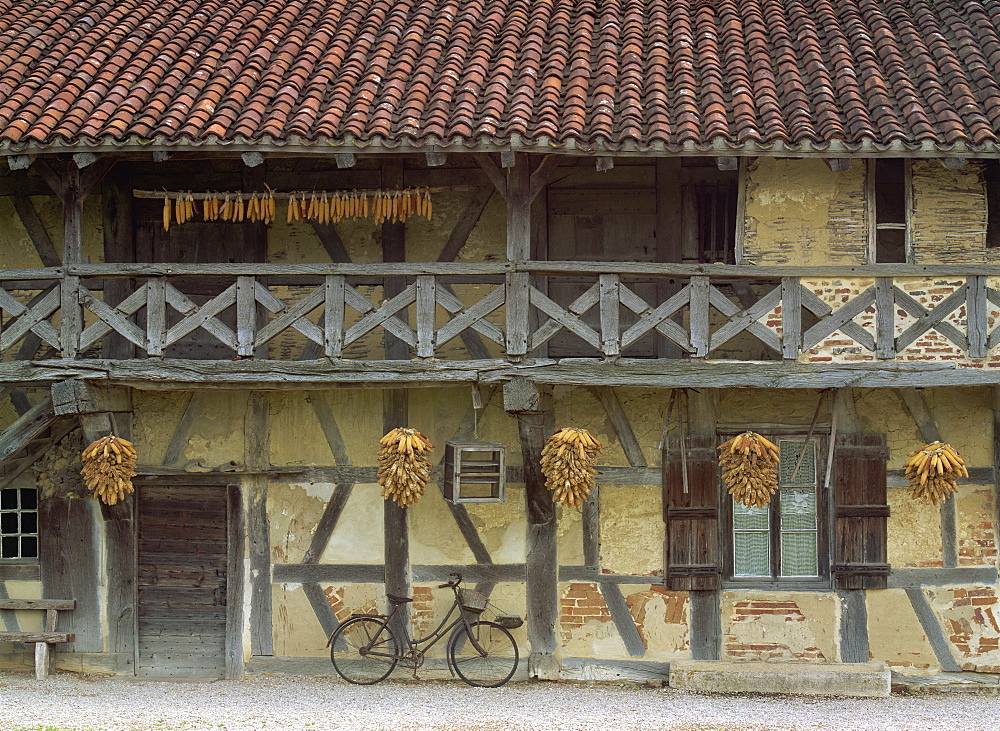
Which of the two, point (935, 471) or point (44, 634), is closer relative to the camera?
point (935, 471)

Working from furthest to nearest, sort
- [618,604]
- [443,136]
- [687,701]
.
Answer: [618,604] < [687,701] < [443,136]

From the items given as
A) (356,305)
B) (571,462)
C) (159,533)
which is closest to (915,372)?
(571,462)

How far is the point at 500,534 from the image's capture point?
32.4ft

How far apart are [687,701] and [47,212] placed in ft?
23.5

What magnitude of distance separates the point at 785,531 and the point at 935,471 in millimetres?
1560

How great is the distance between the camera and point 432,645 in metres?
9.73

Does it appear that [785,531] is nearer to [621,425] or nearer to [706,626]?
[706,626]

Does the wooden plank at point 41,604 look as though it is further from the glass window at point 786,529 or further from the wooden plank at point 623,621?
the glass window at point 786,529

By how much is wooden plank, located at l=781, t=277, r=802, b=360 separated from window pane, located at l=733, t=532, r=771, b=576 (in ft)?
6.31

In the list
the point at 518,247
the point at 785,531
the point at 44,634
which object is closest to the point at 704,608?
the point at 785,531

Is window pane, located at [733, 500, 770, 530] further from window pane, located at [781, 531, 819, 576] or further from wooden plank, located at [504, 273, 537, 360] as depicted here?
wooden plank, located at [504, 273, 537, 360]

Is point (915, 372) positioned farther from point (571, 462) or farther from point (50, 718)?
point (50, 718)

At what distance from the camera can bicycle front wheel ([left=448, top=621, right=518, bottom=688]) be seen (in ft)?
31.9

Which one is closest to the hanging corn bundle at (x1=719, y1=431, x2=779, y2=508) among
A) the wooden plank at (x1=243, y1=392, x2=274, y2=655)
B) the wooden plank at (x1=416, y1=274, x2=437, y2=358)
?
the wooden plank at (x1=416, y1=274, x2=437, y2=358)
